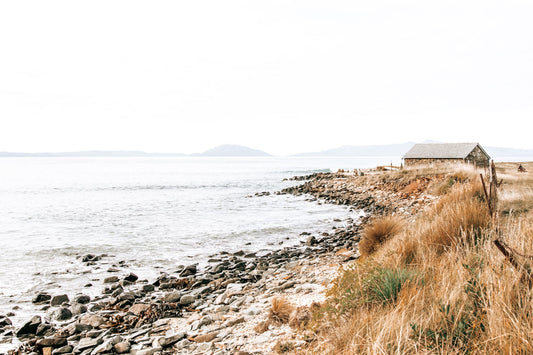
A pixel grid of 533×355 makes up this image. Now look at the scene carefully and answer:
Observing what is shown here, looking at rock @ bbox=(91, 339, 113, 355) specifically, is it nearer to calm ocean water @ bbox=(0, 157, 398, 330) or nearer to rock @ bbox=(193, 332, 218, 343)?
rock @ bbox=(193, 332, 218, 343)

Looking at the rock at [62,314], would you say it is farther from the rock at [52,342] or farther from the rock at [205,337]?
the rock at [205,337]

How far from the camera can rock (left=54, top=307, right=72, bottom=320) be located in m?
8.32

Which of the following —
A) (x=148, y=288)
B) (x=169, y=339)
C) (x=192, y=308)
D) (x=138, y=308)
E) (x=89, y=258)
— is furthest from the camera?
(x=89, y=258)

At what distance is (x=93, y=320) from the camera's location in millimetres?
7676

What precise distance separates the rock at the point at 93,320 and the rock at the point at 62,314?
29.0 inches

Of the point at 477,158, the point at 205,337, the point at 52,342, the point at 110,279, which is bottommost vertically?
the point at 110,279

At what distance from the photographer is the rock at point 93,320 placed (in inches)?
297

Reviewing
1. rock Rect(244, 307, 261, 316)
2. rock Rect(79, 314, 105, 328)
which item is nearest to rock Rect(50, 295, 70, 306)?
rock Rect(79, 314, 105, 328)

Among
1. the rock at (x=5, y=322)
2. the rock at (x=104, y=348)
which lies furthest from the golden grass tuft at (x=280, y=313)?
the rock at (x=5, y=322)

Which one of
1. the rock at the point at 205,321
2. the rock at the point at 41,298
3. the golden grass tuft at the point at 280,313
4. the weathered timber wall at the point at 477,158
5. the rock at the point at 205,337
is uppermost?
the weathered timber wall at the point at 477,158

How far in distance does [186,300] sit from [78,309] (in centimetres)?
272

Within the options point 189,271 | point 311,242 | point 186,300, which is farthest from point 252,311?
point 311,242

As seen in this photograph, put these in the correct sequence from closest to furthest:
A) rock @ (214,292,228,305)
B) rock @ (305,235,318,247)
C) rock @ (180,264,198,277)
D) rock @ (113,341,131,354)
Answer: rock @ (113,341,131,354)
rock @ (214,292,228,305)
rock @ (180,264,198,277)
rock @ (305,235,318,247)

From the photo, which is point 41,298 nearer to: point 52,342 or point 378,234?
point 52,342
